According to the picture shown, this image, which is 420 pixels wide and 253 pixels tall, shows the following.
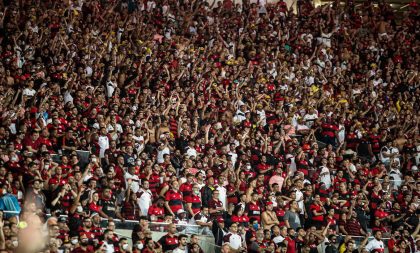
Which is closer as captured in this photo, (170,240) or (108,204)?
(170,240)

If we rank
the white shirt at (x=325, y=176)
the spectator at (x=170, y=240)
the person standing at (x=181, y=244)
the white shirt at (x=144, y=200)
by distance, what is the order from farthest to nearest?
the white shirt at (x=325, y=176), the white shirt at (x=144, y=200), the spectator at (x=170, y=240), the person standing at (x=181, y=244)

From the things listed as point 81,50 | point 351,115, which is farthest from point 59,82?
point 351,115

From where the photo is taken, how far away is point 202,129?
21.1 meters

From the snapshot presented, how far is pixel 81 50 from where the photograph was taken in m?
22.1

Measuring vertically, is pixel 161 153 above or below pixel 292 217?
above

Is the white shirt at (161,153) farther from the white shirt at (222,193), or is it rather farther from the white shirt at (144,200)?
the white shirt at (144,200)

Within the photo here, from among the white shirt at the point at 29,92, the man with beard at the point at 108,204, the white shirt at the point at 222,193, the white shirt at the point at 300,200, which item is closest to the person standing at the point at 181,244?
the man with beard at the point at 108,204

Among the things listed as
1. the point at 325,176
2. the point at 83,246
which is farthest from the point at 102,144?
the point at 325,176

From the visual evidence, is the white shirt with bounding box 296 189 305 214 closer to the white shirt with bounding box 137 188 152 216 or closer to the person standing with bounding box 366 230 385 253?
the person standing with bounding box 366 230 385 253

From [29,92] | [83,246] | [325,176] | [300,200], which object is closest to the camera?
[83,246]

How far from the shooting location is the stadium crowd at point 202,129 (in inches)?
654

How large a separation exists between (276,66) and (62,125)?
8698 mm

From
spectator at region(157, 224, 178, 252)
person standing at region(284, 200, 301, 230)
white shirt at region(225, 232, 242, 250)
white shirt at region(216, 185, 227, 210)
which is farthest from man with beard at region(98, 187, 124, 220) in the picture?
person standing at region(284, 200, 301, 230)

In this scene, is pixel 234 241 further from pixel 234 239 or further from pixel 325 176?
pixel 325 176
